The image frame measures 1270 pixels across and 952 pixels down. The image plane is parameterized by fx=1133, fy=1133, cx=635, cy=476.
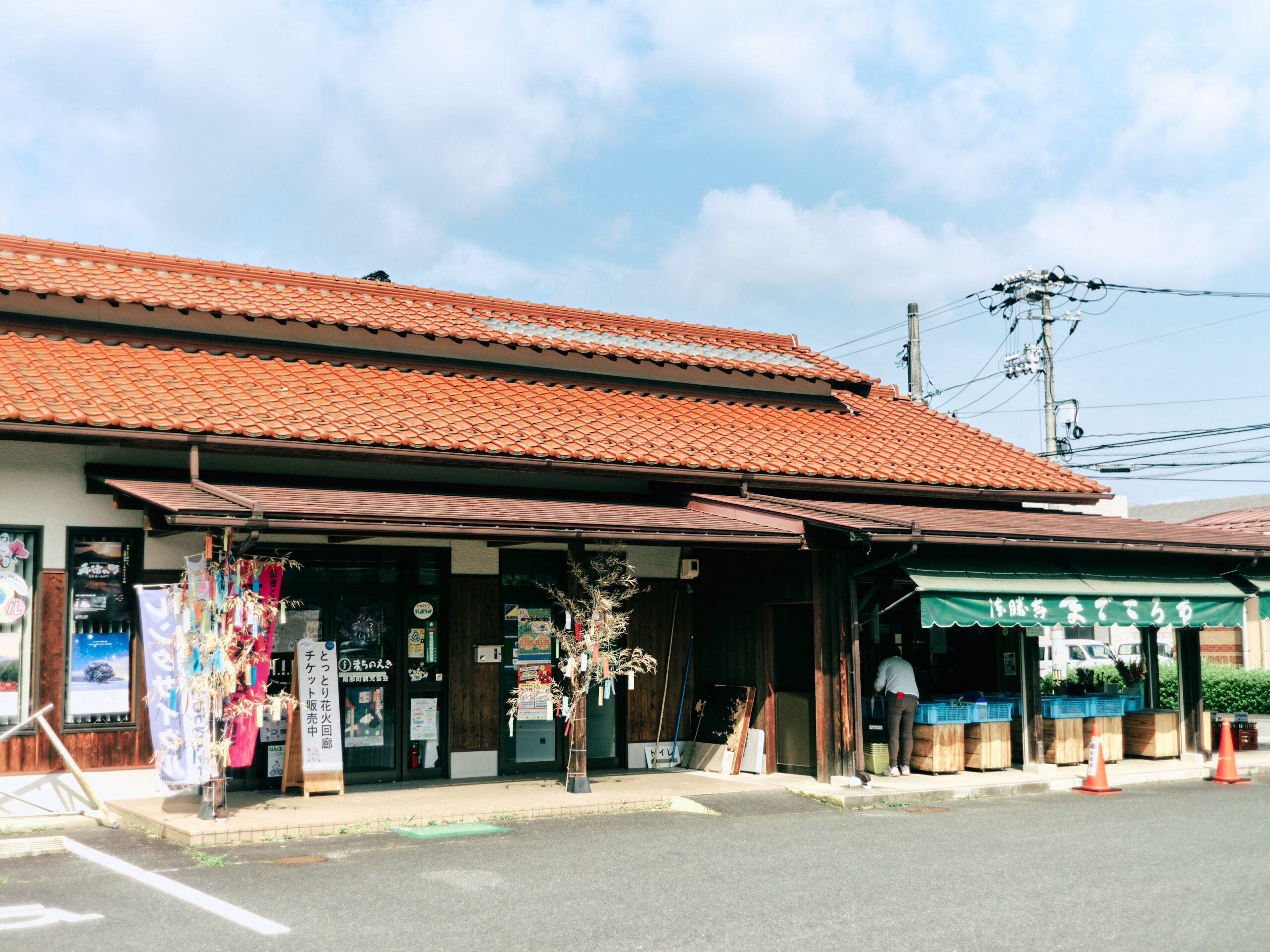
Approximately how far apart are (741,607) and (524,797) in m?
3.82

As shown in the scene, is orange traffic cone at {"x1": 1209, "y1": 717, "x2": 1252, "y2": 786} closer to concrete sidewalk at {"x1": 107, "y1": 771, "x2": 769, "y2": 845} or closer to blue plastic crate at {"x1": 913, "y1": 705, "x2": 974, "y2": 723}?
blue plastic crate at {"x1": 913, "y1": 705, "x2": 974, "y2": 723}

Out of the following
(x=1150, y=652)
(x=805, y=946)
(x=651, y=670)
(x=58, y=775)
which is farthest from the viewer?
(x=1150, y=652)

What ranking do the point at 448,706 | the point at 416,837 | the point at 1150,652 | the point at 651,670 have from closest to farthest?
the point at 416,837 → the point at 448,706 → the point at 651,670 → the point at 1150,652

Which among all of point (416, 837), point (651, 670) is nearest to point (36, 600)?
point (416, 837)

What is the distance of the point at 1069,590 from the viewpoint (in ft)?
42.5

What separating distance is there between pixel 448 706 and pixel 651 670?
262cm

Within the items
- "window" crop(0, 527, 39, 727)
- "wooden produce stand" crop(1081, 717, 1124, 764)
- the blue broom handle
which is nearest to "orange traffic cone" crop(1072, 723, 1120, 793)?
"wooden produce stand" crop(1081, 717, 1124, 764)

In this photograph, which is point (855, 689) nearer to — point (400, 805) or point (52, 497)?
point (400, 805)

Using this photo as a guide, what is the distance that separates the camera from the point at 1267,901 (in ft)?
23.4

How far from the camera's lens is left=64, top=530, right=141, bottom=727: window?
Answer: 10477 mm

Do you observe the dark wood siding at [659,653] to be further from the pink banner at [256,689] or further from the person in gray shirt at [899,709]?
the pink banner at [256,689]

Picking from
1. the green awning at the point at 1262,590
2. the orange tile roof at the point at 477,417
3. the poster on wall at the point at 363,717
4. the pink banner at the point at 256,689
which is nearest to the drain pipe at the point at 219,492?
the orange tile roof at the point at 477,417

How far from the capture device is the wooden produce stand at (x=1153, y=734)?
1479 centimetres

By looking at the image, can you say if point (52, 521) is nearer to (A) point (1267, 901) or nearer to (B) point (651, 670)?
(B) point (651, 670)
